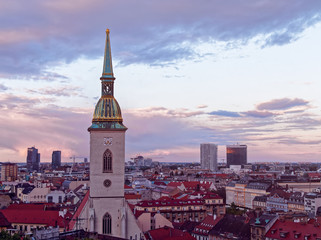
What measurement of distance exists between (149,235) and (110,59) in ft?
125

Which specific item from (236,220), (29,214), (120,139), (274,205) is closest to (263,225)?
(236,220)

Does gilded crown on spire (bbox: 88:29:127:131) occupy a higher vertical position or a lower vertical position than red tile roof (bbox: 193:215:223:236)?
higher

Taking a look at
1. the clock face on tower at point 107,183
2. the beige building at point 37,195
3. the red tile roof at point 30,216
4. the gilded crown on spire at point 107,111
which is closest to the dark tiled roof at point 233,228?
the red tile roof at point 30,216

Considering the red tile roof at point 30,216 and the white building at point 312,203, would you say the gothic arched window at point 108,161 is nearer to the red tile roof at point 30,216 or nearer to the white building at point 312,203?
the red tile roof at point 30,216

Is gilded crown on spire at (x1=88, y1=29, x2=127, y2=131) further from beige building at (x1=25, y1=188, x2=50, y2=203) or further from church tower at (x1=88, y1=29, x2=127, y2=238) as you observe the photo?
beige building at (x1=25, y1=188, x2=50, y2=203)

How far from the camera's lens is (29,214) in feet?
393

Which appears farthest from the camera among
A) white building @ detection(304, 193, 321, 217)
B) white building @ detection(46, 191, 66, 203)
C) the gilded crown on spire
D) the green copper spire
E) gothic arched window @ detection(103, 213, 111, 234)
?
white building @ detection(46, 191, 66, 203)

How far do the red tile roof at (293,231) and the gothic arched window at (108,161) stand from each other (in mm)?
44331

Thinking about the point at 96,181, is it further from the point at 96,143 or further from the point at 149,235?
the point at 149,235

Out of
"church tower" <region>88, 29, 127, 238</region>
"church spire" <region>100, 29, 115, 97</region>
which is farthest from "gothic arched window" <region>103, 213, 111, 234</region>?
"church spire" <region>100, 29, 115, 97</region>

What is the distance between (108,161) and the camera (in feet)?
249

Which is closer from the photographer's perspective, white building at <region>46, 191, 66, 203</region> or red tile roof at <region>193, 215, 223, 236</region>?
red tile roof at <region>193, 215, 223, 236</region>

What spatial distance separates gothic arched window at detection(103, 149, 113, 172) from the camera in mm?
75575

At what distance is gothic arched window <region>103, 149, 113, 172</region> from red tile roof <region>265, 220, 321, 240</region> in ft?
145
